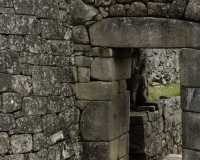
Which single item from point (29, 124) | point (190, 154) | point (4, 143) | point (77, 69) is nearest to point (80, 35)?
point (77, 69)

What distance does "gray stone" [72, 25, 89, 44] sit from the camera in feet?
25.5

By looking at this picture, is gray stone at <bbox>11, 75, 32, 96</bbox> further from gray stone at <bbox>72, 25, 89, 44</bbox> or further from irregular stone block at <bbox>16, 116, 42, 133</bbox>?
gray stone at <bbox>72, 25, 89, 44</bbox>

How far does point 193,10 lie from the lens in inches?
278

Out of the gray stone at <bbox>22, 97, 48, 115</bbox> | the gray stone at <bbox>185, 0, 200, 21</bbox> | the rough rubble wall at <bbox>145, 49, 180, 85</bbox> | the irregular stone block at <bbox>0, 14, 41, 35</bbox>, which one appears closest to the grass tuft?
the rough rubble wall at <bbox>145, 49, 180, 85</bbox>

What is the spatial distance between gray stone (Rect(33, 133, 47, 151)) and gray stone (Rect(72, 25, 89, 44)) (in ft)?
5.43

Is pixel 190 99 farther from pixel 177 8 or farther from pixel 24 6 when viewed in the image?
pixel 24 6

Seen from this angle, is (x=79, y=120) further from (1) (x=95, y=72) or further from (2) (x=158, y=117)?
(2) (x=158, y=117)

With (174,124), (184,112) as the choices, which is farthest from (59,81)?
(174,124)

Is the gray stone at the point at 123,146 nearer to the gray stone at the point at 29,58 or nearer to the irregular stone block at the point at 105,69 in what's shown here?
the irregular stone block at the point at 105,69

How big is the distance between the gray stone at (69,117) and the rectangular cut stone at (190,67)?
68.5 inches

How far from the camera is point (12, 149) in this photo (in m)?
6.57

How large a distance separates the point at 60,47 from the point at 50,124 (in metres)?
1.17

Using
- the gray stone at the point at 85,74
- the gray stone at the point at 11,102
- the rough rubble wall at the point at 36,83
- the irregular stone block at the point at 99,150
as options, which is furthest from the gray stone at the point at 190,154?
the gray stone at the point at 11,102

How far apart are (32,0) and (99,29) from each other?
1.24 metres
